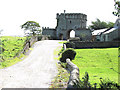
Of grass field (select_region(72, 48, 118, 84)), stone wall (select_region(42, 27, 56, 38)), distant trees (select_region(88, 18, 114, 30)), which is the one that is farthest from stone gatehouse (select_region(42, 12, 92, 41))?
grass field (select_region(72, 48, 118, 84))

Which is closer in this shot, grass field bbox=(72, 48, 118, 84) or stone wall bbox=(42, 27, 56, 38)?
grass field bbox=(72, 48, 118, 84)

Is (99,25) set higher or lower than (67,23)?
higher

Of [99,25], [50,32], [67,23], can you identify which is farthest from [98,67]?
[99,25]

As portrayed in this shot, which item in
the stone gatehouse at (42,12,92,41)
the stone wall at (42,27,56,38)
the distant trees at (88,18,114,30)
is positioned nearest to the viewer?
the stone gatehouse at (42,12,92,41)

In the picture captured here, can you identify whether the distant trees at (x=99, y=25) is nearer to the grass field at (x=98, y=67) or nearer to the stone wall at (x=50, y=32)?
the stone wall at (x=50, y=32)

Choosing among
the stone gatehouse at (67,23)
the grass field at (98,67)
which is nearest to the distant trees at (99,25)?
the stone gatehouse at (67,23)

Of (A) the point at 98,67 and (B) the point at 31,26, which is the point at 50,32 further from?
(A) the point at 98,67

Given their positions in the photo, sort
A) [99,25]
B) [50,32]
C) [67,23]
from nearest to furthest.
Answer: [67,23] < [50,32] < [99,25]

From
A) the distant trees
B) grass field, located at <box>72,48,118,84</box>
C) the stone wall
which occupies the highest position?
the distant trees

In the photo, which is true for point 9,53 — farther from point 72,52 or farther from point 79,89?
point 79,89

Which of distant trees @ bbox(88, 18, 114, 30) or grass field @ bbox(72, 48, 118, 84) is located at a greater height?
distant trees @ bbox(88, 18, 114, 30)

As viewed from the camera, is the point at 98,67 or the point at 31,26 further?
the point at 31,26

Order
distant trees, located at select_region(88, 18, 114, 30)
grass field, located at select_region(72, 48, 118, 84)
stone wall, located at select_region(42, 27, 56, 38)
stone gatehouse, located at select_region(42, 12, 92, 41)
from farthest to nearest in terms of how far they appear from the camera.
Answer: distant trees, located at select_region(88, 18, 114, 30) → stone wall, located at select_region(42, 27, 56, 38) → stone gatehouse, located at select_region(42, 12, 92, 41) → grass field, located at select_region(72, 48, 118, 84)

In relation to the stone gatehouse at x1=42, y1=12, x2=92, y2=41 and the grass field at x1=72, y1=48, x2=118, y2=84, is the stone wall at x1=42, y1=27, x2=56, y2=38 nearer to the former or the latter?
the stone gatehouse at x1=42, y1=12, x2=92, y2=41
